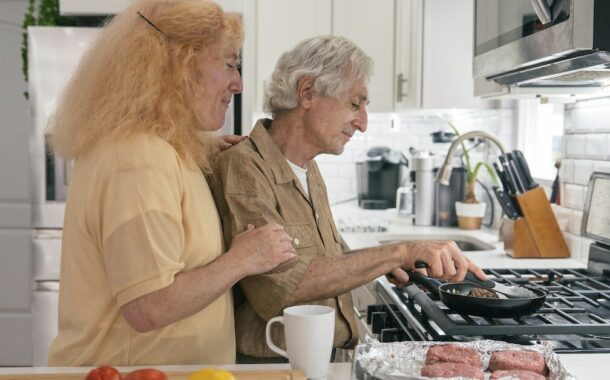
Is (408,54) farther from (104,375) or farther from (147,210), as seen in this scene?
(104,375)

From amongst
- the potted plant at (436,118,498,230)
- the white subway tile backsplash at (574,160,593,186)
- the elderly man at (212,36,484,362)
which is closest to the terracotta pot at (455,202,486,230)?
the potted plant at (436,118,498,230)

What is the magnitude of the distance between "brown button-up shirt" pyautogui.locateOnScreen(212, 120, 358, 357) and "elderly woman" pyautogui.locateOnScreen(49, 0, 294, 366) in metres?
0.10

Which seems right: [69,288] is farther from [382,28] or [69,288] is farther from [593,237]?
[382,28]

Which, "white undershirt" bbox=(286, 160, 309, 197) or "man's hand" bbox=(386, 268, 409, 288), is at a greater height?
"white undershirt" bbox=(286, 160, 309, 197)

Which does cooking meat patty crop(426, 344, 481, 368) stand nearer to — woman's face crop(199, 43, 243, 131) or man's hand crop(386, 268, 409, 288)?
man's hand crop(386, 268, 409, 288)

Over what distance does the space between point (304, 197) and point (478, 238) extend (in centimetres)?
151

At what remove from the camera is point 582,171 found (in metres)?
2.51

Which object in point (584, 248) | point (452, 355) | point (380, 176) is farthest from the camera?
point (380, 176)

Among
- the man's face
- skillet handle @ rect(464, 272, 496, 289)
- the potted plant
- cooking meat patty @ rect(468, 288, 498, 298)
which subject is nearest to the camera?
cooking meat patty @ rect(468, 288, 498, 298)

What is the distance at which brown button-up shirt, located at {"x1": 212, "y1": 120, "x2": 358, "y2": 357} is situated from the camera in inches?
65.1

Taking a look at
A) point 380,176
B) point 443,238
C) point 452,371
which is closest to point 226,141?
point 452,371

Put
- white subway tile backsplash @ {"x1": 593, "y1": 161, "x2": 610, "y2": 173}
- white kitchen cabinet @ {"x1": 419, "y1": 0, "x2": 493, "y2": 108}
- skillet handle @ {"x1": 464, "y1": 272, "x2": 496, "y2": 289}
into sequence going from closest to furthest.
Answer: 1. skillet handle @ {"x1": 464, "y1": 272, "x2": 496, "y2": 289}
2. white subway tile backsplash @ {"x1": 593, "y1": 161, "x2": 610, "y2": 173}
3. white kitchen cabinet @ {"x1": 419, "y1": 0, "x2": 493, "y2": 108}

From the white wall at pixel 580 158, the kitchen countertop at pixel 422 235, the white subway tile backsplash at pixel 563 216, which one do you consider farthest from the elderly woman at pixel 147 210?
the white subway tile backsplash at pixel 563 216

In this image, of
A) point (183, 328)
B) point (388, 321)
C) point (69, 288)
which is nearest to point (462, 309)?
point (388, 321)
